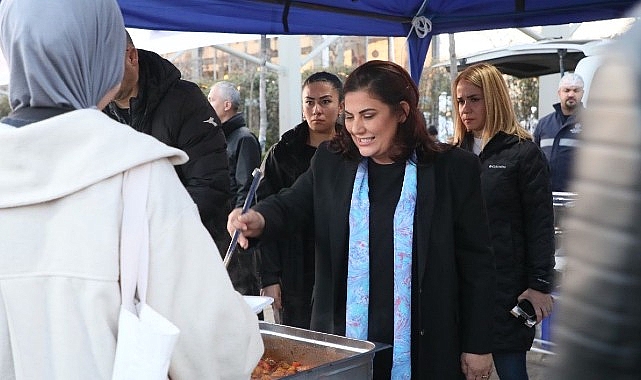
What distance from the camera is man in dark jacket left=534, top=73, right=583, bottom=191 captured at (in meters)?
6.46

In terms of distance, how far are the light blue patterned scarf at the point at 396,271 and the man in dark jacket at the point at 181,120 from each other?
2.68ft

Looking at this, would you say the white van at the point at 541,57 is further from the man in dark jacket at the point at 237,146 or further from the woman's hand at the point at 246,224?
the woman's hand at the point at 246,224

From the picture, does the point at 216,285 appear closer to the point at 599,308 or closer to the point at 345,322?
the point at 599,308

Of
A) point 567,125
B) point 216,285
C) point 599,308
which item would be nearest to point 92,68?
point 216,285

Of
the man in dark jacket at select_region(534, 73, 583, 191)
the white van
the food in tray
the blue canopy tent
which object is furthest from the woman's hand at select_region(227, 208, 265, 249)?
the white van

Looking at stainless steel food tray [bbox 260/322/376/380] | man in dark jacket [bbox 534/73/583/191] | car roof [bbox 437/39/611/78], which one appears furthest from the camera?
car roof [bbox 437/39/611/78]

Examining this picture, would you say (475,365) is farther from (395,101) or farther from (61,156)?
(61,156)

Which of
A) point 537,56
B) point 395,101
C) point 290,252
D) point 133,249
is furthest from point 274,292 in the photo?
point 537,56

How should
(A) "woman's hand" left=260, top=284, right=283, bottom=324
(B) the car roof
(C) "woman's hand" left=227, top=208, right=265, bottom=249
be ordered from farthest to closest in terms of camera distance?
(B) the car roof → (A) "woman's hand" left=260, top=284, right=283, bottom=324 → (C) "woman's hand" left=227, top=208, right=265, bottom=249

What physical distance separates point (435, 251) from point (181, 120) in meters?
1.15

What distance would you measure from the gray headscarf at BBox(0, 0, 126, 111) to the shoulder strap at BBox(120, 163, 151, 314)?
0.67 feet

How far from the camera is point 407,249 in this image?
2480 millimetres

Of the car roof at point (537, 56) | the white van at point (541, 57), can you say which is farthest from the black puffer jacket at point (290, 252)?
the car roof at point (537, 56)

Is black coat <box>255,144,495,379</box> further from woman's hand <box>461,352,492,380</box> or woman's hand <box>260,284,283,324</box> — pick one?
woman's hand <box>260,284,283,324</box>
